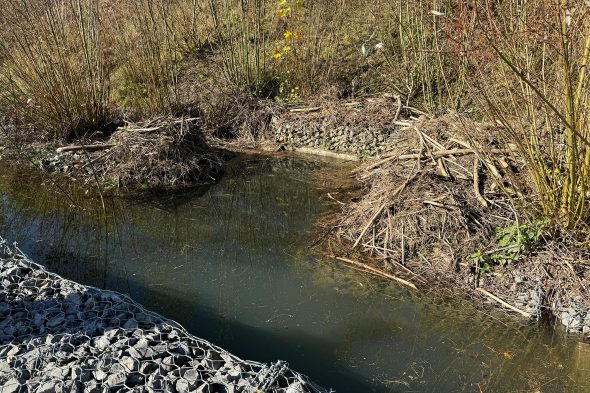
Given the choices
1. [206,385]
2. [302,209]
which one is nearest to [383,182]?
[302,209]

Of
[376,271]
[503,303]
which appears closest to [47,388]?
[376,271]

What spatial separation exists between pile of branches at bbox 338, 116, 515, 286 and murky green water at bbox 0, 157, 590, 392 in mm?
453

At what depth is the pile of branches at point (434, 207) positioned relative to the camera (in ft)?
16.8

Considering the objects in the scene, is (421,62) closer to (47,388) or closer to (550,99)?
(550,99)

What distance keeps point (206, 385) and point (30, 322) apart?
1.51 meters

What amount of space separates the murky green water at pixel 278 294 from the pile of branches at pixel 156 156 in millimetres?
371

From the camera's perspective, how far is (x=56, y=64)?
24.6 feet

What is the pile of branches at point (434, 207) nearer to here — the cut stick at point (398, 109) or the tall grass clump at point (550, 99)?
the tall grass clump at point (550, 99)

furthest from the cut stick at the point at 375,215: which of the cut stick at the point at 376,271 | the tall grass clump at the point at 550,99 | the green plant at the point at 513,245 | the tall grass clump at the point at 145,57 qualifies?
the tall grass clump at the point at 145,57

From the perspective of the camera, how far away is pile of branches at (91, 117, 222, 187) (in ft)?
23.6

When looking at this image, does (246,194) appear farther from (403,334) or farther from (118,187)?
(403,334)

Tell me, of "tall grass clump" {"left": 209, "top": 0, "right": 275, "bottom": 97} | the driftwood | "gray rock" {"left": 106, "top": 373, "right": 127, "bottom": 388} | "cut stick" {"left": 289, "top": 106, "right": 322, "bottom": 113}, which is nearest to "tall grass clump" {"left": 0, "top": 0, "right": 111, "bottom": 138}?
the driftwood

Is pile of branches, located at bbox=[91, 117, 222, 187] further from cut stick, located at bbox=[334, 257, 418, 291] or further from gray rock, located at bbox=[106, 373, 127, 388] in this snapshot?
gray rock, located at bbox=[106, 373, 127, 388]

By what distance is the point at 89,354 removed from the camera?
3.43 m
